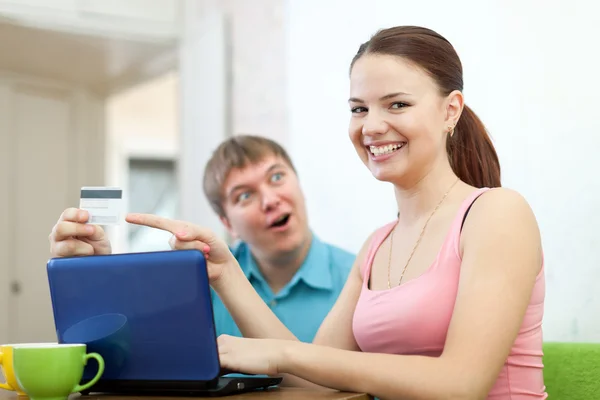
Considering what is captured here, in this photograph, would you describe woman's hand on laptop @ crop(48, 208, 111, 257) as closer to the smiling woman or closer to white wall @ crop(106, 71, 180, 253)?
the smiling woman

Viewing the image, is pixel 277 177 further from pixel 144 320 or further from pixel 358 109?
pixel 144 320

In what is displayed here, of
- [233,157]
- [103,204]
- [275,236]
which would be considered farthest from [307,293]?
[103,204]

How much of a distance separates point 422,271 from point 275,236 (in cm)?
79

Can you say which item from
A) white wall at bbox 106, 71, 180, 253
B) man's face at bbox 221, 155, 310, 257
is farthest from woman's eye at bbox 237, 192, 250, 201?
white wall at bbox 106, 71, 180, 253

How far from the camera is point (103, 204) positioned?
113cm

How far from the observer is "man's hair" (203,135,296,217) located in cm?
205

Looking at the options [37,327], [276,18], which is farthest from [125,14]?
[37,327]

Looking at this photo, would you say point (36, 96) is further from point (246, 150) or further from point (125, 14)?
point (246, 150)

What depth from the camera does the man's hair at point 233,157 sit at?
2.05 m

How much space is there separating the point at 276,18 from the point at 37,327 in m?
2.30

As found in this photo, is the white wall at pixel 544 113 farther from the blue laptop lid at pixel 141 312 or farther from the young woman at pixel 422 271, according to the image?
the blue laptop lid at pixel 141 312

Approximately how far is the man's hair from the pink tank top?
866mm

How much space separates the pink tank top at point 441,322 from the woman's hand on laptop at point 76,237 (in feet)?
1.62

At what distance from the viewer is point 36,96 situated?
14.4 feet
